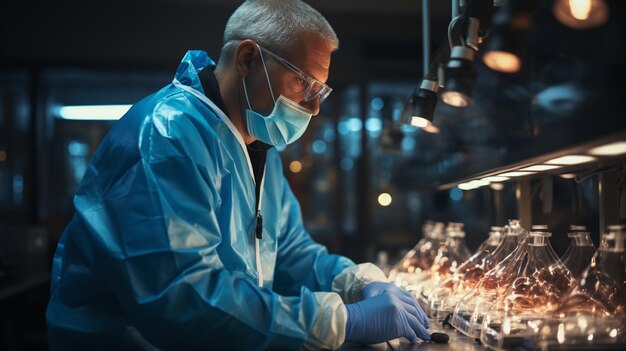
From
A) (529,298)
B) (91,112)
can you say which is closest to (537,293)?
(529,298)

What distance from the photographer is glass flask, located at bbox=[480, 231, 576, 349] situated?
1.37 m

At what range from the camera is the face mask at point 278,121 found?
1797mm

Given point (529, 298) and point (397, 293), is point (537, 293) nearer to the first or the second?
point (529, 298)

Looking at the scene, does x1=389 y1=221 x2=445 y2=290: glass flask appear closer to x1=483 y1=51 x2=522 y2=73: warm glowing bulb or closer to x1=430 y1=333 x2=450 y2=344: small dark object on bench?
x1=430 y1=333 x2=450 y2=344: small dark object on bench

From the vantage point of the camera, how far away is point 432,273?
2.20 meters

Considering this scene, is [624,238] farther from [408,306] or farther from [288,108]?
[288,108]

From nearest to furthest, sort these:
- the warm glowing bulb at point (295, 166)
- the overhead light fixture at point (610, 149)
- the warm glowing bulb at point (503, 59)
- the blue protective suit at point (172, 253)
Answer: the overhead light fixture at point (610, 149) → the warm glowing bulb at point (503, 59) → the blue protective suit at point (172, 253) → the warm glowing bulb at point (295, 166)

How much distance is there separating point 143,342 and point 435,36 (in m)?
4.78

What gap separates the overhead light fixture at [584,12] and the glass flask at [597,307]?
1.54 ft

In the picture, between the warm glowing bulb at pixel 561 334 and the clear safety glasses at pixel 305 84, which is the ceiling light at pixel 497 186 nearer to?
the clear safety glasses at pixel 305 84

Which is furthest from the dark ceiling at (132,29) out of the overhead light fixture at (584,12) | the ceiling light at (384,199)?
the overhead light fixture at (584,12)

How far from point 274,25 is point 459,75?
0.60m

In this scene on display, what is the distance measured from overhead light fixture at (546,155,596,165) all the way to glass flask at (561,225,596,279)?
0.23 m

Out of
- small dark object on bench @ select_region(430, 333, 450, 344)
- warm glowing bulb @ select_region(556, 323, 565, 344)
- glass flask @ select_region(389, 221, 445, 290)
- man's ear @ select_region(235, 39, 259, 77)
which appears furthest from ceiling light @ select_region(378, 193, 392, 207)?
warm glowing bulb @ select_region(556, 323, 565, 344)
